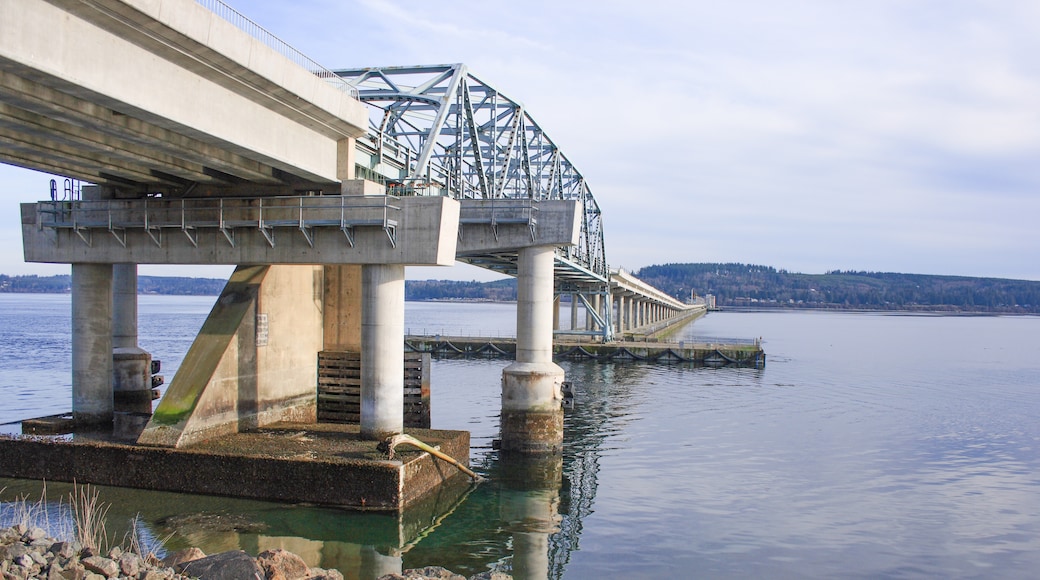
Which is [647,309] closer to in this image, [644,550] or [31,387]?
[31,387]

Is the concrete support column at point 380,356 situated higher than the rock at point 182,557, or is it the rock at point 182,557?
the concrete support column at point 380,356

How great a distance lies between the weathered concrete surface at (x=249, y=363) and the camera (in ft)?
69.6

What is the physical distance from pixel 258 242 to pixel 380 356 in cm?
493

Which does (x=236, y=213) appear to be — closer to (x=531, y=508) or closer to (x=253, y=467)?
(x=253, y=467)

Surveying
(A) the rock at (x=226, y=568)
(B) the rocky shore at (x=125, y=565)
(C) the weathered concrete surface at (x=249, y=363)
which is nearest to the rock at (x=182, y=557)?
(B) the rocky shore at (x=125, y=565)

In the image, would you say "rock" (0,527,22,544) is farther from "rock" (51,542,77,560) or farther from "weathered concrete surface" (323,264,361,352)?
"weathered concrete surface" (323,264,361,352)

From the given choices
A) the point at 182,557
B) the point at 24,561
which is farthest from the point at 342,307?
the point at 24,561

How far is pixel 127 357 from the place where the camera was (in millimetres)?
28156

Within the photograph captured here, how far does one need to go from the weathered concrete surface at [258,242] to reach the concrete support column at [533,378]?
5.55 metres

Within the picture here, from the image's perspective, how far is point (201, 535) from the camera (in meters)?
17.0

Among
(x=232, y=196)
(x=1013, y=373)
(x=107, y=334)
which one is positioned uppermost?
(x=232, y=196)

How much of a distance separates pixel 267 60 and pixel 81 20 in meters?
4.56

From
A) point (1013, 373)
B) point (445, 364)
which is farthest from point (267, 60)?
point (1013, 373)

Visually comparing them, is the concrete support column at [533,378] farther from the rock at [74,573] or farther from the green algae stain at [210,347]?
the rock at [74,573]
